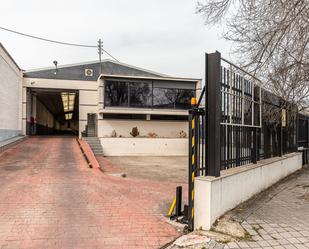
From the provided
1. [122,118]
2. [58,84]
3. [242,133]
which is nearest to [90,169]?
[242,133]

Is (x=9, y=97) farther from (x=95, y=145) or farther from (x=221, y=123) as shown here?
(x=221, y=123)

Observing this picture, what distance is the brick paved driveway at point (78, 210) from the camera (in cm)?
463

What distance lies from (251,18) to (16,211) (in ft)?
20.4

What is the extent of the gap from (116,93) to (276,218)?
17.1 m

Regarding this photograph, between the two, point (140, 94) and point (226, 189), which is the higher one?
point (140, 94)

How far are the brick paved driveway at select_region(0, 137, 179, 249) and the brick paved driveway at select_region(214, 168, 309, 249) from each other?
1242 millimetres

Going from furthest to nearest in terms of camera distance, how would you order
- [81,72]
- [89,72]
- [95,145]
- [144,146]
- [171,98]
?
[89,72] → [81,72] → [171,98] → [144,146] → [95,145]

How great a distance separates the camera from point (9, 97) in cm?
1830

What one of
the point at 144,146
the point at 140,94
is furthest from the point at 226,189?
the point at 140,94

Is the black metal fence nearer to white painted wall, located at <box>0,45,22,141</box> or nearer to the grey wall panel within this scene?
white painted wall, located at <box>0,45,22,141</box>

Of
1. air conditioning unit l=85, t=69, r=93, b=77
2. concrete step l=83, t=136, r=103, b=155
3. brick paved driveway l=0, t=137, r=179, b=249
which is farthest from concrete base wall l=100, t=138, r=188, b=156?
brick paved driveway l=0, t=137, r=179, b=249

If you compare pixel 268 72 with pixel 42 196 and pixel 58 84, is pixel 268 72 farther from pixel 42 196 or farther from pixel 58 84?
pixel 58 84

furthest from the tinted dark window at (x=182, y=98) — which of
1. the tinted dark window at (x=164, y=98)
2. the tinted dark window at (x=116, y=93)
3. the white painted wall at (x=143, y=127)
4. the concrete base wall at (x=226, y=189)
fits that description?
the concrete base wall at (x=226, y=189)

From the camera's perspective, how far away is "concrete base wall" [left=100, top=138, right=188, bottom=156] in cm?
2027
